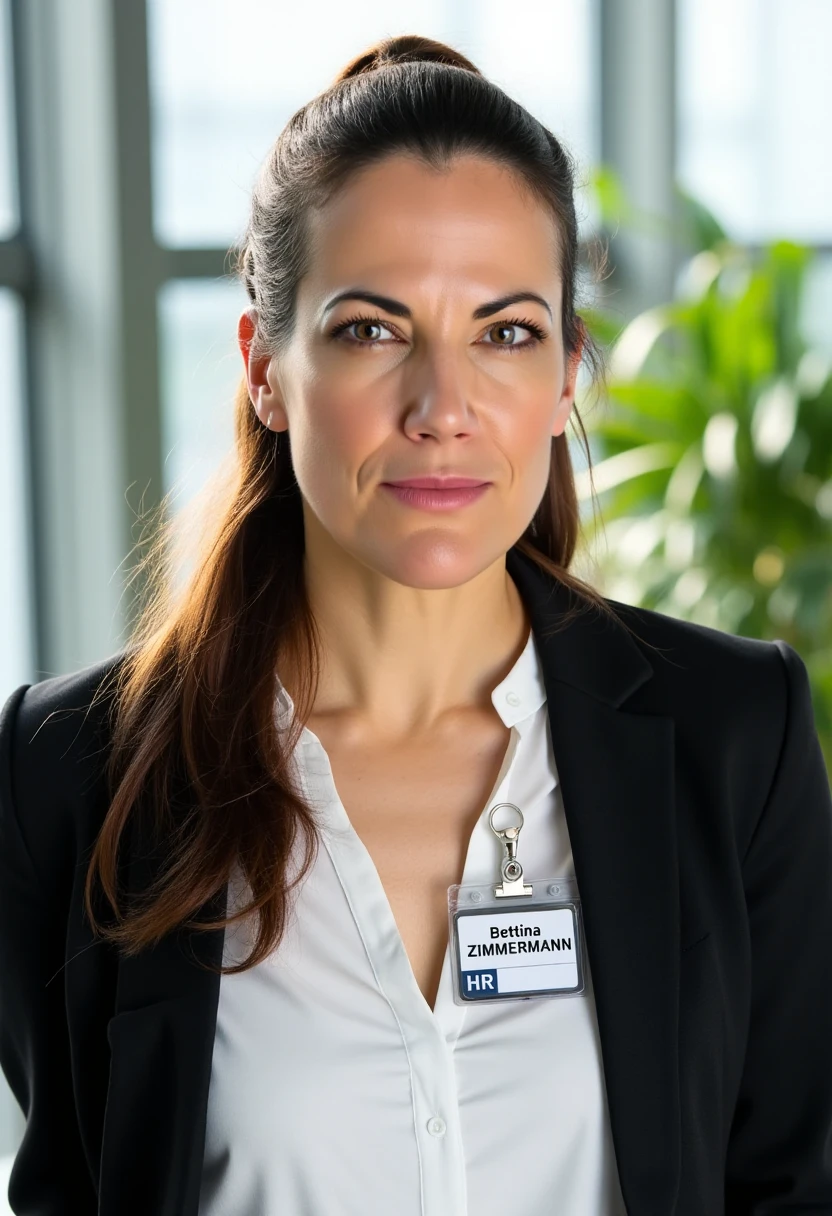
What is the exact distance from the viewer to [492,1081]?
1425mm

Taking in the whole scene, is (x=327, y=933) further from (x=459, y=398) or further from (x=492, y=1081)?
(x=459, y=398)

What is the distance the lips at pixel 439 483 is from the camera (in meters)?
1.48

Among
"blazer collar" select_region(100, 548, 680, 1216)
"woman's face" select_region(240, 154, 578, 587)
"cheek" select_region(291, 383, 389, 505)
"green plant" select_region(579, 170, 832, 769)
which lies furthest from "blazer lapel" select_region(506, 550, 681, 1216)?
"green plant" select_region(579, 170, 832, 769)

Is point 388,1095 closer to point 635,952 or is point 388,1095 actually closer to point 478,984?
point 478,984

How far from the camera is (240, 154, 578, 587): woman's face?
4.81 feet

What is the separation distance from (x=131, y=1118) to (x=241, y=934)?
0.71 feet

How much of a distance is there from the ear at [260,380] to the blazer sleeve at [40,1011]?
0.48 metres

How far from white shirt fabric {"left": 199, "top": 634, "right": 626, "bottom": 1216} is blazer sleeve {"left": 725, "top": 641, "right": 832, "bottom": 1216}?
0.21m

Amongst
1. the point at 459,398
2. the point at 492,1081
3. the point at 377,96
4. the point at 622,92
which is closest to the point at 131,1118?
the point at 492,1081

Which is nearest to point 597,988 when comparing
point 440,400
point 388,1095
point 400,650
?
point 388,1095

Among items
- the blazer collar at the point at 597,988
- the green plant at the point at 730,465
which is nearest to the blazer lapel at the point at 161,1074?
the blazer collar at the point at 597,988

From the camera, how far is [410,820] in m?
1.57

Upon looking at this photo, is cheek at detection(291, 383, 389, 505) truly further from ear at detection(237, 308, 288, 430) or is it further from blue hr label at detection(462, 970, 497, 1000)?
blue hr label at detection(462, 970, 497, 1000)

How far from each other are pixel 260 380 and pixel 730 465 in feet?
6.20
